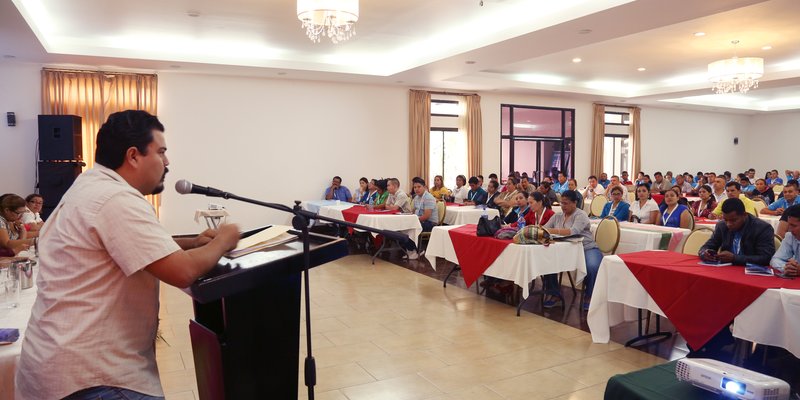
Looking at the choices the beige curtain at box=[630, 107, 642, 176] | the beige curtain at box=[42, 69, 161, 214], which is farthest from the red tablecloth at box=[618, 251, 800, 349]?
the beige curtain at box=[630, 107, 642, 176]

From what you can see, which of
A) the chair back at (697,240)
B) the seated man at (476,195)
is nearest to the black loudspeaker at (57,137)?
the seated man at (476,195)

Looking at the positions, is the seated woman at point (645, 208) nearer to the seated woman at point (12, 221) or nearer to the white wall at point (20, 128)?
the seated woman at point (12, 221)

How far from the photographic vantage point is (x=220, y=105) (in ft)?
34.0

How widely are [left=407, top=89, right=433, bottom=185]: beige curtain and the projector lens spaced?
10.7m

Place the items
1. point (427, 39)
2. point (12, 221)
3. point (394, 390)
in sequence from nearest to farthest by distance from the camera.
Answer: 1. point (394, 390)
2. point (12, 221)
3. point (427, 39)

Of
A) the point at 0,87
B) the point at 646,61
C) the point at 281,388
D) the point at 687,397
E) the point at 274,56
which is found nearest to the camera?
the point at 687,397

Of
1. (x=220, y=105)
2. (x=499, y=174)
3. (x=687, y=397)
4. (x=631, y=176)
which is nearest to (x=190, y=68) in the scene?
(x=220, y=105)

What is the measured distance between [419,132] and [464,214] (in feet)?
13.8

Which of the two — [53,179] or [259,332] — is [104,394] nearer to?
[259,332]

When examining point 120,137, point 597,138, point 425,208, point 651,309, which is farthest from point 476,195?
point 120,137

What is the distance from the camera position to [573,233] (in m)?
5.37

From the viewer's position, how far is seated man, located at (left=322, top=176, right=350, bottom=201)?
1104cm

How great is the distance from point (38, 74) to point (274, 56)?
3929 mm

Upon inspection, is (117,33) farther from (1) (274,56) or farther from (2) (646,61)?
(2) (646,61)
